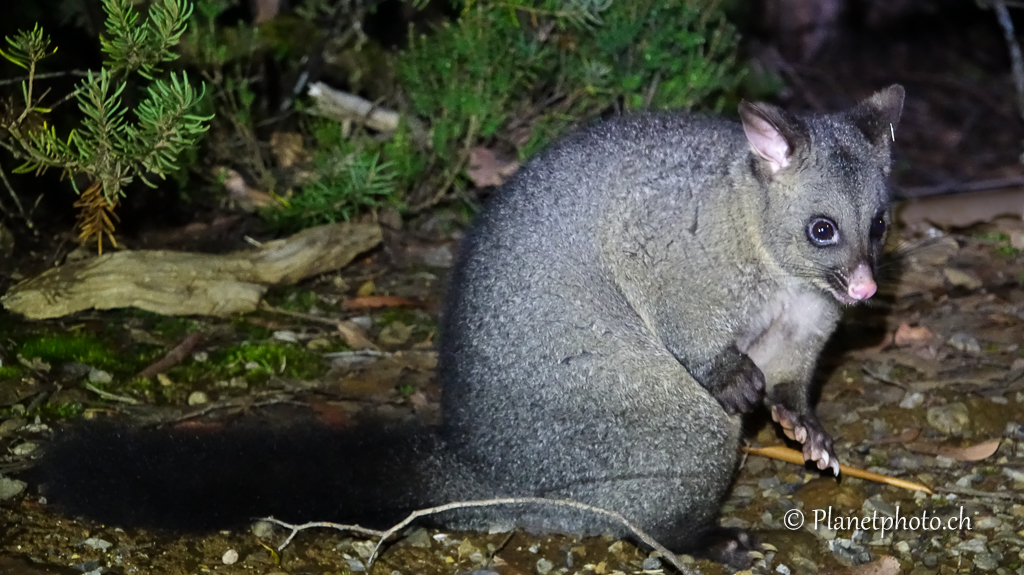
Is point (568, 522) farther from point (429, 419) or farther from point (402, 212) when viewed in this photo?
point (402, 212)

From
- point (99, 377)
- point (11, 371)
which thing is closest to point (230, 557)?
point (99, 377)

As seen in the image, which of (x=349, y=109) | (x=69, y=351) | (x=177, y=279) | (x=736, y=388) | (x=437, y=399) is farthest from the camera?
(x=349, y=109)

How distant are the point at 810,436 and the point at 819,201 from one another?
1013 mm

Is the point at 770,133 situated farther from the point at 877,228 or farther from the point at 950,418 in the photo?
the point at 950,418

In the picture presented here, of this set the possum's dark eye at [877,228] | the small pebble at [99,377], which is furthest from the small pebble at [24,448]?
the possum's dark eye at [877,228]

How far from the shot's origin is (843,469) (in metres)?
4.47

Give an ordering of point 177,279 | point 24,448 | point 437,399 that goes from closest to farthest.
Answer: point 24,448 < point 437,399 < point 177,279

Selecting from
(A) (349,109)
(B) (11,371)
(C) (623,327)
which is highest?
(C) (623,327)

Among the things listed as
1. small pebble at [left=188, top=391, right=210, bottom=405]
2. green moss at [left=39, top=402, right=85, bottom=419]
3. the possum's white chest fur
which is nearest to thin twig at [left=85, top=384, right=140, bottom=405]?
green moss at [left=39, top=402, right=85, bottom=419]

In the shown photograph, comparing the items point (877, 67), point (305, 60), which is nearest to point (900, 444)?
point (305, 60)

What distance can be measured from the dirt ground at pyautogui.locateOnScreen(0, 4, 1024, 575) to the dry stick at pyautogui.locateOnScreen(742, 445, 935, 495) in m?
0.03

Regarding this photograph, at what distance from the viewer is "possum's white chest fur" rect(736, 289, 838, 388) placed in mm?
4180

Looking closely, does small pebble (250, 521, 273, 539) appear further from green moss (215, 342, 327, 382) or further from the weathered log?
the weathered log

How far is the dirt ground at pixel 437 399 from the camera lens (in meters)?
3.78
